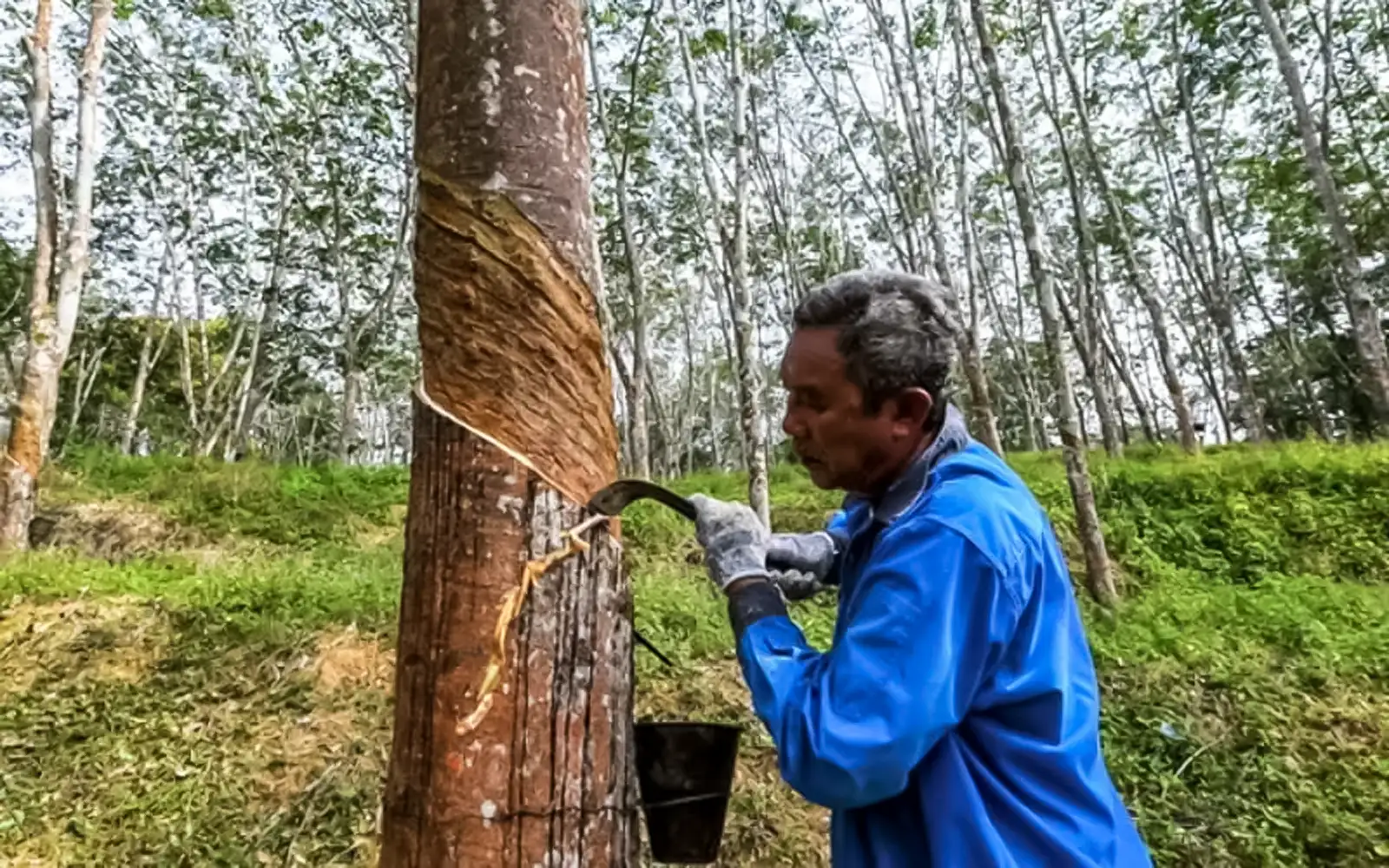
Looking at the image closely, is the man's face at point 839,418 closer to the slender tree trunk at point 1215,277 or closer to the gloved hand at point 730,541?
the gloved hand at point 730,541

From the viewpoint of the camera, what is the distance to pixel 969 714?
1300 millimetres

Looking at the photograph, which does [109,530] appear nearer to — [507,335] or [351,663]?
[351,663]

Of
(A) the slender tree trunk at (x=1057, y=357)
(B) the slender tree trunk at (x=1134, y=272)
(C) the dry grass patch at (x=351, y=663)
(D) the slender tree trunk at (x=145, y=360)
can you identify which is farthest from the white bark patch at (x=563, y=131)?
(D) the slender tree trunk at (x=145, y=360)

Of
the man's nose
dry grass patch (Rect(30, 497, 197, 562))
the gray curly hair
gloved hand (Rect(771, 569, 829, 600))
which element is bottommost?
gloved hand (Rect(771, 569, 829, 600))

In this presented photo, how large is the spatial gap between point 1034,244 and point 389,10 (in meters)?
10.5

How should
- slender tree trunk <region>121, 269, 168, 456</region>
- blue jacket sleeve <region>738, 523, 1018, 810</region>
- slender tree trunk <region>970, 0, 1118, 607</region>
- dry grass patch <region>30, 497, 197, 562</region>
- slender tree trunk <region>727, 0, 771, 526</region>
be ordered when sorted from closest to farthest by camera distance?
1. blue jacket sleeve <region>738, 523, 1018, 810</region>
2. slender tree trunk <region>970, 0, 1118, 607</region>
3. slender tree trunk <region>727, 0, 771, 526</region>
4. dry grass patch <region>30, 497, 197, 562</region>
5. slender tree trunk <region>121, 269, 168, 456</region>

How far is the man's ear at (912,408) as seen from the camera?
1402mm

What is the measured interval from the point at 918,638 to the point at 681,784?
0.55 metres

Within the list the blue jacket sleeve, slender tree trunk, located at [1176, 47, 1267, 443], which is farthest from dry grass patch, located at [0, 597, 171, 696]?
slender tree trunk, located at [1176, 47, 1267, 443]

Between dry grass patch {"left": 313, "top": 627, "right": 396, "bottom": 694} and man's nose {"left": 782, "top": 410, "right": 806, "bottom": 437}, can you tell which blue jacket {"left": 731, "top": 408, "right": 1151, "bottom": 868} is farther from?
dry grass patch {"left": 313, "top": 627, "right": 396, "bottom": 694}

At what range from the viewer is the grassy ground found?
3490 millimetres

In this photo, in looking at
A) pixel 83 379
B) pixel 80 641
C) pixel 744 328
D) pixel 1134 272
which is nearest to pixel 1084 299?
pixel 1134 272

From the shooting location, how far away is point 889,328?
4.49 feet

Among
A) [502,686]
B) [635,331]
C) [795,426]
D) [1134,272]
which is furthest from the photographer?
[1134,272]
